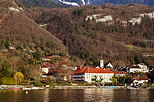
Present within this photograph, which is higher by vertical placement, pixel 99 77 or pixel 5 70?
pixel 5 70

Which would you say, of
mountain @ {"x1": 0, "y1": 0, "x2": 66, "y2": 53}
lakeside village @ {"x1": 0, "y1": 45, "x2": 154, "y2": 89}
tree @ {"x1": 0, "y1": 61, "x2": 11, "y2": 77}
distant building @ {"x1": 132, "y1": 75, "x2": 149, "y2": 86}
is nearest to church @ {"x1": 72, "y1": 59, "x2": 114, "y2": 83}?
lakeside village @ {"x1": 0, "y1": 45, "x2": 154, "y2": 89}

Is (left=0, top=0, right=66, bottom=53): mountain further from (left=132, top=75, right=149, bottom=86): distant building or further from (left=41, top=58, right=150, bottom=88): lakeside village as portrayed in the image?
(left=132, top=75, right=149, bottom=86): distant building

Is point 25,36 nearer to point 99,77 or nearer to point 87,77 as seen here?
point 87,77

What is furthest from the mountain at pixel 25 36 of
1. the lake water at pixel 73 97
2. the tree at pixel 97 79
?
the lake water at pixel 73 97

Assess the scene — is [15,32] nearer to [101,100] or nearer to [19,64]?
[19,64]

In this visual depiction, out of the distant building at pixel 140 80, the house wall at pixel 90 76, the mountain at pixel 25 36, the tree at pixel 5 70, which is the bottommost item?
the distant building at pixel 140 80

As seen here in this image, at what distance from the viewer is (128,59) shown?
182 meters

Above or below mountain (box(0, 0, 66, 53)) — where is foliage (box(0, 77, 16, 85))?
below

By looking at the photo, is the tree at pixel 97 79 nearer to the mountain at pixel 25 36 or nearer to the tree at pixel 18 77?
the tree at pixel 18 77

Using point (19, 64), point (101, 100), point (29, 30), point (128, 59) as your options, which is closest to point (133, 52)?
point (128, 59)

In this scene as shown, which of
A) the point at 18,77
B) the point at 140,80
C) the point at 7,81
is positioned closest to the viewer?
the point at 7,81

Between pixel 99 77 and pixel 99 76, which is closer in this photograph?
pixel 99 76

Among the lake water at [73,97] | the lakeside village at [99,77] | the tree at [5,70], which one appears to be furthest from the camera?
the lakeside village at [99,77]

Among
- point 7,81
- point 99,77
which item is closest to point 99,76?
point 99,77
